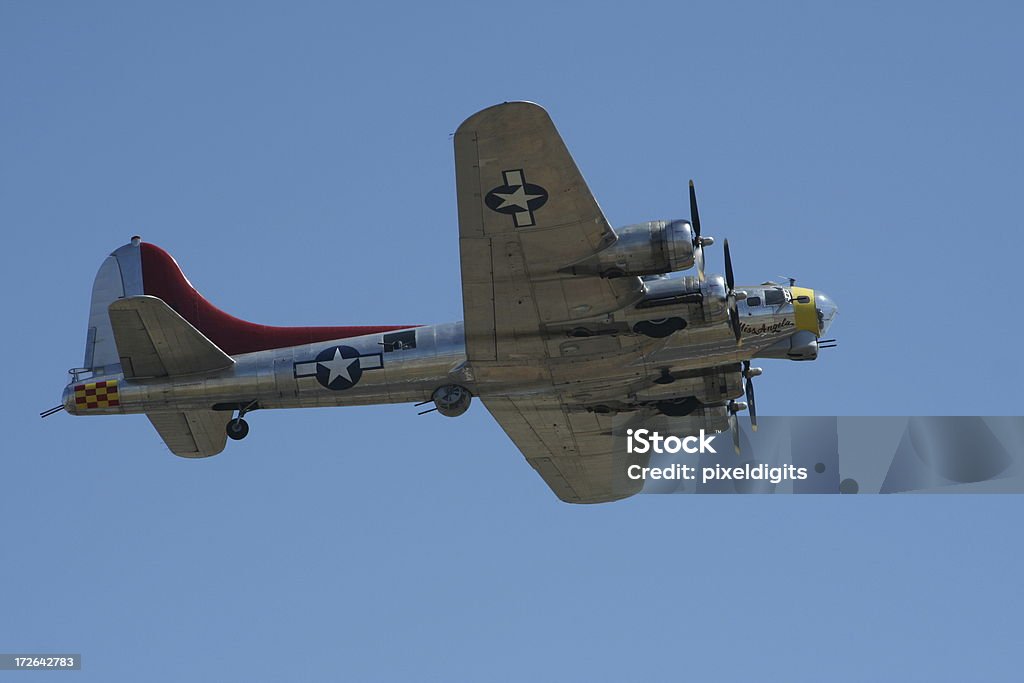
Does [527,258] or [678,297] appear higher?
[527,258]

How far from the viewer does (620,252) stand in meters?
24.0

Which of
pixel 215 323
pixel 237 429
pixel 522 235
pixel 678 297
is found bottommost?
pixel 237 429

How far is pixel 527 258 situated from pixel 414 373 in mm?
3837

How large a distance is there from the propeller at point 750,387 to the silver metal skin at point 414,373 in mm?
784

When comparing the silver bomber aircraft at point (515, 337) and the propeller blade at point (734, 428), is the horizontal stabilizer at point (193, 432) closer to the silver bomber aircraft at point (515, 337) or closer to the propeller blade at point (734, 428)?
the silver bomber aircraft at point (515, 337)

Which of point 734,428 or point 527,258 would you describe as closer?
point 527,258

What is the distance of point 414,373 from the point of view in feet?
87.2

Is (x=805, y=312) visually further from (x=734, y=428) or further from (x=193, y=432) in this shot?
(x=193, y=432)

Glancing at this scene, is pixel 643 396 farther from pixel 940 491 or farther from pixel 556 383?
pixel 940 491

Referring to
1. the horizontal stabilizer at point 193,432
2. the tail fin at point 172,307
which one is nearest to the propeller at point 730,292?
the tail fin at point 172,307

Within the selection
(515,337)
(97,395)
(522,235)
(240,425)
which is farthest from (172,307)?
(522,235)

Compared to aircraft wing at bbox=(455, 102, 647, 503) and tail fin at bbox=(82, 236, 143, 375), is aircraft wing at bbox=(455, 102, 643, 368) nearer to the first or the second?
aircraft wing at bbox=(455, 102, 647, 503)

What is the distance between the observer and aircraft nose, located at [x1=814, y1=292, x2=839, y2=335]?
26.6 meters

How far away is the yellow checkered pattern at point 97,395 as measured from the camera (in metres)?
26.9
